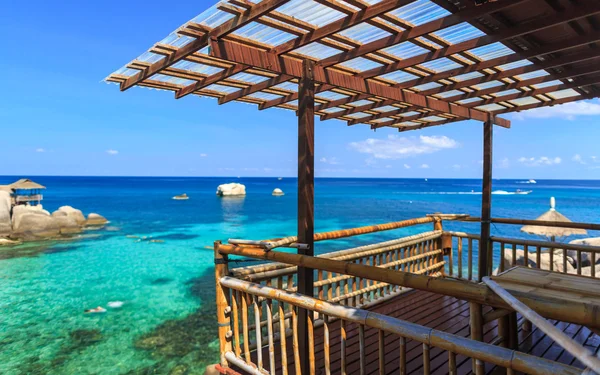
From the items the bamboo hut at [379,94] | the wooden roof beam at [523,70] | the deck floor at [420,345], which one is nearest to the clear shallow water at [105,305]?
the deck floor at [420,345]

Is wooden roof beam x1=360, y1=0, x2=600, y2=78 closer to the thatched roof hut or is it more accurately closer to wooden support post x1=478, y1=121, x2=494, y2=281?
wooden support post x1=478, y1=121, x2=494, y2=281

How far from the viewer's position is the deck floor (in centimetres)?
282

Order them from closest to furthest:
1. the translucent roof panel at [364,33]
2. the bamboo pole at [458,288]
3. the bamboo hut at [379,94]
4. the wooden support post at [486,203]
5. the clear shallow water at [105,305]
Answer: the bamboo pole at [458,288], the bamboo hut at [379,94], the translucent roof panel at [364,33], the wooden support post at [486,203], the clear shallow water at [105,305]

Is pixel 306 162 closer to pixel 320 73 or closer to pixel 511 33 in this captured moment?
pixel 320 73

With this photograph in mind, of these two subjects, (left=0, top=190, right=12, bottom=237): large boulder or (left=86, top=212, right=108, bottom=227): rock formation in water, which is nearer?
(left=0, top=190, right=12, bottom=237): large boulder

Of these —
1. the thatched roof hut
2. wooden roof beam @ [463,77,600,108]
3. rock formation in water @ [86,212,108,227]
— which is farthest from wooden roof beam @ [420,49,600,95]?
the thatched roof hut

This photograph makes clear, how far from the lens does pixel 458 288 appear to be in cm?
159

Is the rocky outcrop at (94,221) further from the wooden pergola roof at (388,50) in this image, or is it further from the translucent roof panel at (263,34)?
the translucent roof panel at (263,34)

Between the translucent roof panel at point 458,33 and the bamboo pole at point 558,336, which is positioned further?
the translucent roof panel at point 458,33

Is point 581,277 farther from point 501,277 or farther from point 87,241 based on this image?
point 87,241

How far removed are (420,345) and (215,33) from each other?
10.5 feet

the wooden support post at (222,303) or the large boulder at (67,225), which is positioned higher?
the wooden support post at (222,303)

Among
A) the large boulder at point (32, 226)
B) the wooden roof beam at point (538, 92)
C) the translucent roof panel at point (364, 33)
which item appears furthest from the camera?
the large boulder at point (32, 226)

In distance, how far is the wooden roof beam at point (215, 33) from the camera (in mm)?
2207
